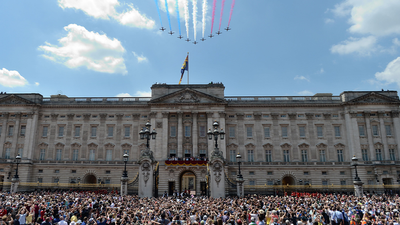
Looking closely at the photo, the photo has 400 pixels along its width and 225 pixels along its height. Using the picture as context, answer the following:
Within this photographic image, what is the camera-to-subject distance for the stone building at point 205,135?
5528 centimetres

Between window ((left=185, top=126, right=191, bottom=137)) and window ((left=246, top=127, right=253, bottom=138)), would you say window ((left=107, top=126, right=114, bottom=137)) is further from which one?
window ((left=246, top=127, right=253, bottom=138))

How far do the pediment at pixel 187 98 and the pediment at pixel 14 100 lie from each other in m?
25.9

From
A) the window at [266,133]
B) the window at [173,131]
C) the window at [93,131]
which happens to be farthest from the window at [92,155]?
the window at [266,133]

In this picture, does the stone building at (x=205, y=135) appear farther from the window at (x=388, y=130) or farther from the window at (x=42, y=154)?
the window at (x=388, y=130)

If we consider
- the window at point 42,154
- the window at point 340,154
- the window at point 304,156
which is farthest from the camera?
the window at point 42,154

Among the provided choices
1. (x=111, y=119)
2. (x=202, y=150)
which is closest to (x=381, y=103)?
(x=202, y=150)

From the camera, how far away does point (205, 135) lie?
186 feet

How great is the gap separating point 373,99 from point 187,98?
36814mm

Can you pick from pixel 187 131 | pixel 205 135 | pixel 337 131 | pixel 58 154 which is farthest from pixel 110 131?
pixel 337 131

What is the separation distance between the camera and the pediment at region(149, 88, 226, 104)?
56.8 metres

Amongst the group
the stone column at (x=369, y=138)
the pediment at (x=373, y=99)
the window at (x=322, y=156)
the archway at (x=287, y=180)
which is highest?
the pediment at (x=373, y=99)

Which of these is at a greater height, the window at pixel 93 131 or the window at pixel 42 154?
the window at pixel 93 131

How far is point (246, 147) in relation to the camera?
57031mm

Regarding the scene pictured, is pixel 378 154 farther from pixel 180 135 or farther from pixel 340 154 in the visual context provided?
pixel 180 135
